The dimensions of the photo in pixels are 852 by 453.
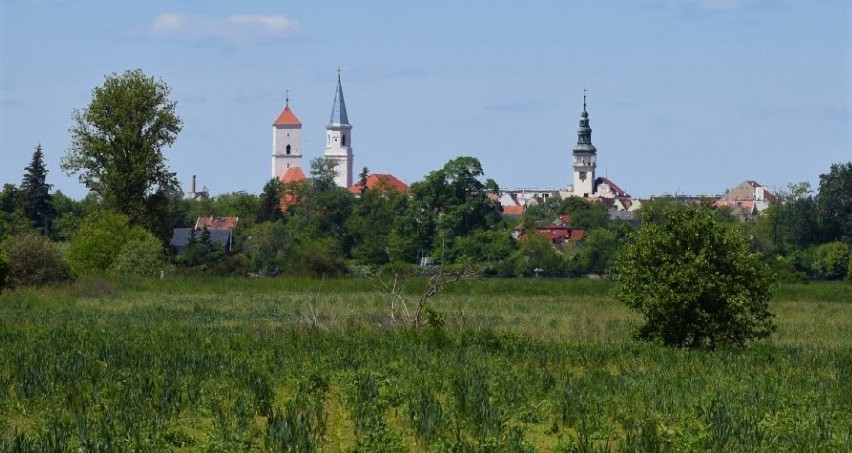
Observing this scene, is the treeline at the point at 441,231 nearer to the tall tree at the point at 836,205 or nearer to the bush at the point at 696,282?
the tall tree at the point at 836,205

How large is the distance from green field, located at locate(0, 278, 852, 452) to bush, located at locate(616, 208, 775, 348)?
0.92m

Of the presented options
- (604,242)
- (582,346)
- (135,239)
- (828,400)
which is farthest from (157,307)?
(604,242)

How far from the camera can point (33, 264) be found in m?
62.6

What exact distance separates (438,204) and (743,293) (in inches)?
3883

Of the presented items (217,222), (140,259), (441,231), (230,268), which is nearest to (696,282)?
(140,259)

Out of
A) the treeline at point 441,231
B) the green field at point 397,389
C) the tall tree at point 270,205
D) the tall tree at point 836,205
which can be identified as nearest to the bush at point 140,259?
the treeline at point 441,231

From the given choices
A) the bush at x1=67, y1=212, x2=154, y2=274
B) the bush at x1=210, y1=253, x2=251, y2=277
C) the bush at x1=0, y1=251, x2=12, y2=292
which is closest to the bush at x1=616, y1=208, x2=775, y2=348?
the bush at x1=0, y1=251, x2=12, y2=292

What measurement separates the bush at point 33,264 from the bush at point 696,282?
32.0 m

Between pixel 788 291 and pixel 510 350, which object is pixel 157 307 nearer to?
pixel 510 350

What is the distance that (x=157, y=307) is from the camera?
51.9 metres

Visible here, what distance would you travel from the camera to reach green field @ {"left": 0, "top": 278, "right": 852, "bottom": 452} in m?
19.5

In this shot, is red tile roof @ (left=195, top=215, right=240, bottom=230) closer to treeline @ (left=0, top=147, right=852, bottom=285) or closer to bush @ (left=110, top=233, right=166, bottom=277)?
treeline @ (left=0, top=147, right=852, bottom=285)

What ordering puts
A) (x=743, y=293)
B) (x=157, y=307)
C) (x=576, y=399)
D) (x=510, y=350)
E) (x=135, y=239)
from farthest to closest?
(x=135, y=239)
(x=157, y=307)
(x=743, y=293)
(x=510, y=350)
(x=576, y=399)

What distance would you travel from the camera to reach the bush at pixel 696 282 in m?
35.3
